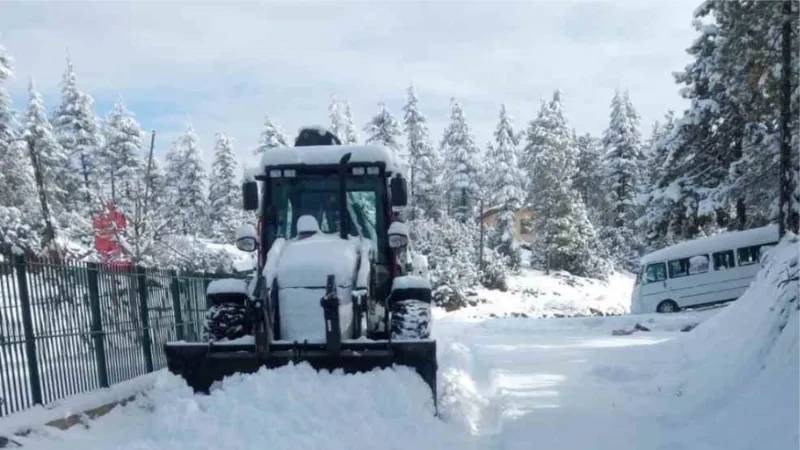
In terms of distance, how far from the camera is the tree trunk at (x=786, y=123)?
48.9ft

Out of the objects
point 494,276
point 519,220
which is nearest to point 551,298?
point 494,276

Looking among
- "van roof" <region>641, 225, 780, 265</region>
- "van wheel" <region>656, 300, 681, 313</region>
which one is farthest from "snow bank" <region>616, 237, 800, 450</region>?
"van wheel" <region>656, 300, 681, 313</region>

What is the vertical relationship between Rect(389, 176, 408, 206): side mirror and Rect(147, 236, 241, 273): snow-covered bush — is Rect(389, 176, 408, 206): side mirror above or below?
above

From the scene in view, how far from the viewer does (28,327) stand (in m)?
6.86

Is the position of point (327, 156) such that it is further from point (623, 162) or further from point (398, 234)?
point (623, 162)

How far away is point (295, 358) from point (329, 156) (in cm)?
270

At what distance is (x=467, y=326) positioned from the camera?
22766 mm

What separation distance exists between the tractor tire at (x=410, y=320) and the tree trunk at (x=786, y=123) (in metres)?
11.3

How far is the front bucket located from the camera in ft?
22.1

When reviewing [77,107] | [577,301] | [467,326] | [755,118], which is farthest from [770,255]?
[77,107]

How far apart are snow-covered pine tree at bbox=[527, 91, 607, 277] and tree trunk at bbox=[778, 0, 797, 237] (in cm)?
3267

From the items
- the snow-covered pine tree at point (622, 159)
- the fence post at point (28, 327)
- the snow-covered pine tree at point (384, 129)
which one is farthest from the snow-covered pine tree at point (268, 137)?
the fence post at point (28, 327)

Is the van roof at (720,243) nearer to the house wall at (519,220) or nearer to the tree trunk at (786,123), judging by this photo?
the tree trunk at (786,123)

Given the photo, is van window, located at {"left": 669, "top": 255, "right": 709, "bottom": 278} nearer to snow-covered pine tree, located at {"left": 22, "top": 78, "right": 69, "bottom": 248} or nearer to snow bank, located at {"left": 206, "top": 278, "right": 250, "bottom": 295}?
snow bank, located at {"left": 206, "top": 278, "right": 250, "bottom": 295}
